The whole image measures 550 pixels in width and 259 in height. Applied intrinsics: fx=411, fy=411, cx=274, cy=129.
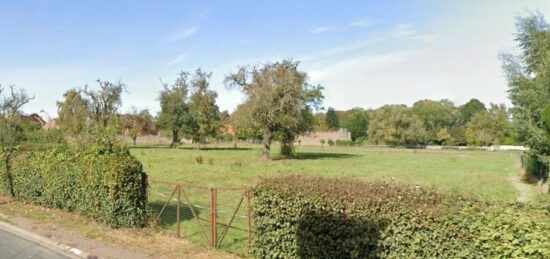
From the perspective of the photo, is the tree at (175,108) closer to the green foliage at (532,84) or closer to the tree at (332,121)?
the green foliage at (532,84)

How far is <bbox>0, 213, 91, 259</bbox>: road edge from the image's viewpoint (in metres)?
8.29

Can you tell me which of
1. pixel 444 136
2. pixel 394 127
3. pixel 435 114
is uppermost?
pixel 435 114

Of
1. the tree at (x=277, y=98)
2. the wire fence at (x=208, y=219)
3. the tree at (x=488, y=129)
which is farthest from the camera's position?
the tree at (x=488, y=129)

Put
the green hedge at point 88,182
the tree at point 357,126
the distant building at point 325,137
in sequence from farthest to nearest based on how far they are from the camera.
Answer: the tree at point 357,126
the distant building at point 325,137
the green hedge at point 88,182

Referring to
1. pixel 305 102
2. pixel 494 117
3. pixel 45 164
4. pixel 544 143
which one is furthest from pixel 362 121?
pixel 45 164

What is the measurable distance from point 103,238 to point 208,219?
2.88m

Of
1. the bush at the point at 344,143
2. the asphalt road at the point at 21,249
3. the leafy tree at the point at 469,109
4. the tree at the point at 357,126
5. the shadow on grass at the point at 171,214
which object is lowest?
the asphalt road at the point at 21,249

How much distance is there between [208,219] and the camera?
1123 centimetres

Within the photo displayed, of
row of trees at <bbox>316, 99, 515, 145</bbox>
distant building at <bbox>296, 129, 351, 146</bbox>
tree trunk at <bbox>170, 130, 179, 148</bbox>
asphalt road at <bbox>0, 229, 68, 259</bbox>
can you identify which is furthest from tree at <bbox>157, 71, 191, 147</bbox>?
asphalt road at <bbox>0, 229, 68, 259</bbox>

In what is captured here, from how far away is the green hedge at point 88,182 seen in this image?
31.9 ft

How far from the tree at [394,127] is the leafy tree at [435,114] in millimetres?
21548

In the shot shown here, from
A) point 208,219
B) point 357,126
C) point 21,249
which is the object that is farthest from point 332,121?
point 21,249

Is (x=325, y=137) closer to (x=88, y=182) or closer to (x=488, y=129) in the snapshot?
(x=488, y=129)

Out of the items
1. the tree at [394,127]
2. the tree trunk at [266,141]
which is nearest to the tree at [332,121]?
the tree at [394,127]
